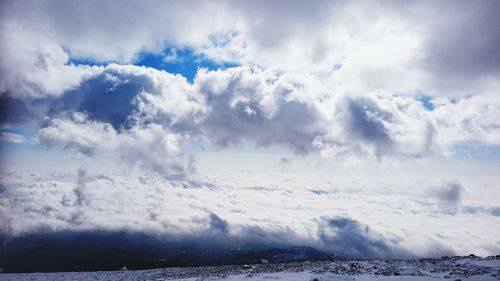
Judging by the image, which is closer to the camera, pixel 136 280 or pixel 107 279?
pixel 136 280

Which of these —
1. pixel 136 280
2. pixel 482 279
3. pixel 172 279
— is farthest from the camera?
pixel 136 280

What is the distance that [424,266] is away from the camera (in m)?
36.6

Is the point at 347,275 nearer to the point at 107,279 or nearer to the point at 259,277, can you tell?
the point at 259,277

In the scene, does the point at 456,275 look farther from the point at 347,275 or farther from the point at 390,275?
the point at 347,275

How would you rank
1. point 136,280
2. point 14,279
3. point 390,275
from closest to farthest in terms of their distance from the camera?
point 390,275 → point 136,280 → point 14,279

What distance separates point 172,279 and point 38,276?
3168cm

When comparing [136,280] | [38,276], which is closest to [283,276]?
[136,280]

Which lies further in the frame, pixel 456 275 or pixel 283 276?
pixel 283 276

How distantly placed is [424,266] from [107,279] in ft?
147

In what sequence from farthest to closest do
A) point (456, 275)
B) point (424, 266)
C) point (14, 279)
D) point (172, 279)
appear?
point (14, 279) → point (172, 279) → point (424, 266) → point (456, 275)

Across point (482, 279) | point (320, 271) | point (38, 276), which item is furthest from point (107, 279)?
point (482, 279)

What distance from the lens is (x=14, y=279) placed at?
54.8m

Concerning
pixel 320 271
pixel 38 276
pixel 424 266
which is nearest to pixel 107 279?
pixel 38 276

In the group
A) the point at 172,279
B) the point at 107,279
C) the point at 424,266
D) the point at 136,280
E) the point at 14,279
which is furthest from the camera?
the point at 14,279
